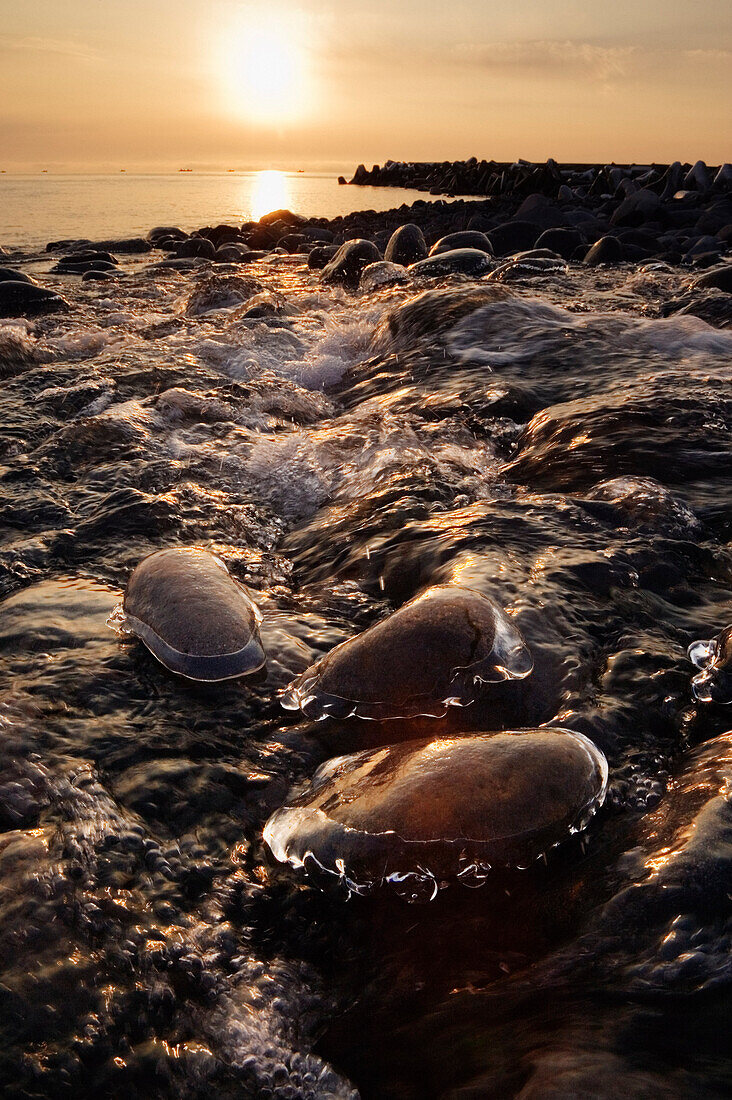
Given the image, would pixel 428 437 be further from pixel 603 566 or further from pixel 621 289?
pixel 621 289

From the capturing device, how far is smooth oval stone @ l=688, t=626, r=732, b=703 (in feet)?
6.39

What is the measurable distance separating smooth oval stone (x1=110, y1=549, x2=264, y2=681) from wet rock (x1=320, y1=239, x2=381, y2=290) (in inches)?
324

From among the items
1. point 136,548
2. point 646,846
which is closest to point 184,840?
point 646,846

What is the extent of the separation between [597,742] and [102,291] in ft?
31.5

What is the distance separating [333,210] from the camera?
25969 millimetres

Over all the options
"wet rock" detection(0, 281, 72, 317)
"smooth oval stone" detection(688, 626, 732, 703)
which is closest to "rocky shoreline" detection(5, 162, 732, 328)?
"wet rock" detection(0, 281, 72, 317)

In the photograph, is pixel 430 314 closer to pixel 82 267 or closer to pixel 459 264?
pixel 459 264

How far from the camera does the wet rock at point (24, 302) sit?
808 centimetres

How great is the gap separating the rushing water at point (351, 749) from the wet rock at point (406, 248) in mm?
8035

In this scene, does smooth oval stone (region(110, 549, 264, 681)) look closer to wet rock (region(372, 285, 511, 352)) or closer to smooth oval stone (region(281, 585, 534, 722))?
smooth oval stone (region(281, 585, 534, 722))

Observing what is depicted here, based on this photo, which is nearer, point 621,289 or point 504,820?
point 504,820

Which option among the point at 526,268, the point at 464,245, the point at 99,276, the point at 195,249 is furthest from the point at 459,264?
the point at 195,249

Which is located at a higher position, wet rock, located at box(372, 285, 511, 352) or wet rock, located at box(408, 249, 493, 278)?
wet rock, located at box(408, 249, 493, 278)

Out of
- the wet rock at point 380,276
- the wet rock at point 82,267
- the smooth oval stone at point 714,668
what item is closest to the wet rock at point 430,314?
the wet rock at point 380,276
